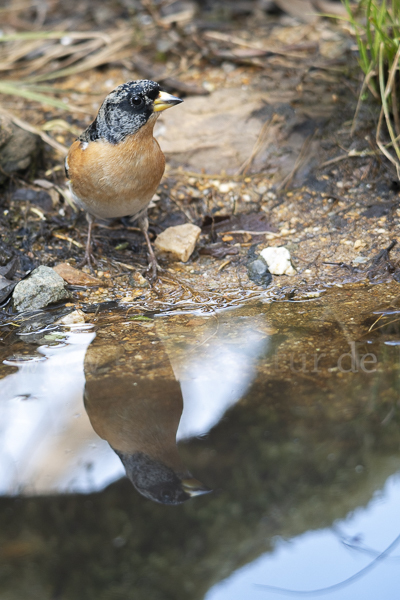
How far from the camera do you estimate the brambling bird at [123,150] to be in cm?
340

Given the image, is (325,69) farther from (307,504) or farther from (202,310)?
(307,504)

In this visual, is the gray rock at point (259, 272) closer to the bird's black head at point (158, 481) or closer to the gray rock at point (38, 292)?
the gray rock at point (38, 292)

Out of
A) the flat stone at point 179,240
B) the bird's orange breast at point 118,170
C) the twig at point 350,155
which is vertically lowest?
the flat stone at point 179,240

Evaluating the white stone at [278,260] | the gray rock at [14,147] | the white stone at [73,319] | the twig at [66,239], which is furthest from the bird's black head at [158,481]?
the gray rock at [14,147]

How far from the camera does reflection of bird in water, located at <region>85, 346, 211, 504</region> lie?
2.01 metres

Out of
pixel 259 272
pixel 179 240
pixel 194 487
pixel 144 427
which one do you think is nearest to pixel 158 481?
pixel 194 487

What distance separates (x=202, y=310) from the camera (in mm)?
3279

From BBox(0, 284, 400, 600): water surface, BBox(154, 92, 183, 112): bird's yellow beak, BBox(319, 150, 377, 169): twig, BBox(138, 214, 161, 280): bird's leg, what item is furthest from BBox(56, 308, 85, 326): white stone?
BBox(319, 150, 377, 169): twig

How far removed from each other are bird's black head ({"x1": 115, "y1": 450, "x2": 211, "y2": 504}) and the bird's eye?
2.10 meters

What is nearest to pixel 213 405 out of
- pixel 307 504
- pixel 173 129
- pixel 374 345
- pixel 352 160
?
pixel 307 504

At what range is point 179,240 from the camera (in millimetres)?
3857

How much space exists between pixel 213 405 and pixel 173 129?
115 inches

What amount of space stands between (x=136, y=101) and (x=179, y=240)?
926mm

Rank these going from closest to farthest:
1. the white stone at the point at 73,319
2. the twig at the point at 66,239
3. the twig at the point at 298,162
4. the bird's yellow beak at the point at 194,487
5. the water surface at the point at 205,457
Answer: the water surface at the point at 205,457
the bird's yellow beak at the point at 194,487
the white stone at the point at 73,319
the twig at the point at 66,239
the twig at the point at 298,162
